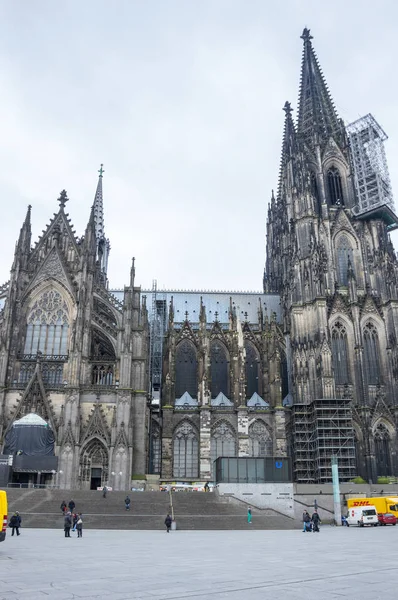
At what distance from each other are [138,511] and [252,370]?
26.4 m

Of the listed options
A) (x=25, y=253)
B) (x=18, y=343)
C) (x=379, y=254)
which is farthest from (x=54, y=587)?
(x=379, y=254)

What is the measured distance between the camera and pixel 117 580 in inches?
392

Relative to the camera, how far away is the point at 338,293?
53.2 m

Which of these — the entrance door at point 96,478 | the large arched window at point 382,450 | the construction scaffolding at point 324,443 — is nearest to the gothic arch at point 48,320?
the entrance door at point 96,478

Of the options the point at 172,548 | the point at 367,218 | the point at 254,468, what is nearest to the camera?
the point at 172,548

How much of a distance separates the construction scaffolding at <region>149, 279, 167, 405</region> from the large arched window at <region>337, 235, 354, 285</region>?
19676 millimetres

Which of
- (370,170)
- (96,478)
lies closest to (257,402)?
(96,478)

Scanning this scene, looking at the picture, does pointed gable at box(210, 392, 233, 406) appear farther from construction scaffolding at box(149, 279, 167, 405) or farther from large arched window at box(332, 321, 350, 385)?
large arched window at box(332, 321, 350, 385)

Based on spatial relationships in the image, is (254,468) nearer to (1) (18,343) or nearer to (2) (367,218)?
(1) (18,343)

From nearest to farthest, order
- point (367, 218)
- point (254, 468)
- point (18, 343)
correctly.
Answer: point (254, 468)
point (18, 343)
point (367, 218)

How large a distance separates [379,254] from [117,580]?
165 feet

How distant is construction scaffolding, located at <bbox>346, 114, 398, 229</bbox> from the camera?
57.6m

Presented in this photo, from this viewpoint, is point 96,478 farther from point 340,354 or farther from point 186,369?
point 340,354

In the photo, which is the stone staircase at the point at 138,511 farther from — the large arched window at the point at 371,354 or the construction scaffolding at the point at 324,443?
the large arched window at the point at 371,354
